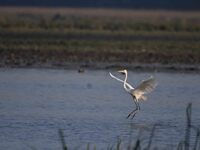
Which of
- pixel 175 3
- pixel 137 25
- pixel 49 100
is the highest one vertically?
pixel 49 100

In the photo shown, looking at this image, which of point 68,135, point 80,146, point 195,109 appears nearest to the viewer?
point 80,146

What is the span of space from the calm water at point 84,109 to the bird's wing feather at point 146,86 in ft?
1.27

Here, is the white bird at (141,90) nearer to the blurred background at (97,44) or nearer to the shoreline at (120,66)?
the shoreline at (120,66)

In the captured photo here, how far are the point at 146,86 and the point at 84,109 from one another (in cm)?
114

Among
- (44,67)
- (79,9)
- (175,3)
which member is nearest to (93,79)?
(44,67)

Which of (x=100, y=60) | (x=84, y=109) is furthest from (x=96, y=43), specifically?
(x=84, y=109)

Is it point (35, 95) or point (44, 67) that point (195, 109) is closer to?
point (35, 95)

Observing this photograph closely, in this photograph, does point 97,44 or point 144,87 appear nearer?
point 144,87

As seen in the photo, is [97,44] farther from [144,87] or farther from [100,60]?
[144,87]

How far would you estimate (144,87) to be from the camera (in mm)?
16531

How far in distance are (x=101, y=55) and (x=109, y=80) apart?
4.63 m

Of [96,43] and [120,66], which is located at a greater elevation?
[120,66]

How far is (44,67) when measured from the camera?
23.8m

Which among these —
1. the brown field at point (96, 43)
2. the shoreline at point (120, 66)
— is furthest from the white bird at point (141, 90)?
the brown field at point (96, 43)
